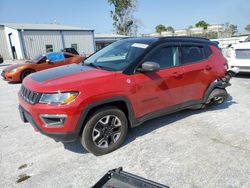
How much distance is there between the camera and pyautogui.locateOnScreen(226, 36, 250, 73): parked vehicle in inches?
313

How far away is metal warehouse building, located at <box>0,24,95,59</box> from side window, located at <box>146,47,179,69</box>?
27998 millimetres

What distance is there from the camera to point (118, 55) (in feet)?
13.2

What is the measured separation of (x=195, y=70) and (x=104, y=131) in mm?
2209

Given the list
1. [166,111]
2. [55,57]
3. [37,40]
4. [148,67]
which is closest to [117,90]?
[148,67]

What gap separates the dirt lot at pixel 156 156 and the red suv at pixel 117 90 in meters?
0.35

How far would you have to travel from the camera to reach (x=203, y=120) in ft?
14.8

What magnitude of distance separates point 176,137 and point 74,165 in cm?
176

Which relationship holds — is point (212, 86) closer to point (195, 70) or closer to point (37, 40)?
point (195, 70)

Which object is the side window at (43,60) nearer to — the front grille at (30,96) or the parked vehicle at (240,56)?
the front grille at (30,96)

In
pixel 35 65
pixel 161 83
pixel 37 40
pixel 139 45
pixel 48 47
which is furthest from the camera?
pixel 48 47

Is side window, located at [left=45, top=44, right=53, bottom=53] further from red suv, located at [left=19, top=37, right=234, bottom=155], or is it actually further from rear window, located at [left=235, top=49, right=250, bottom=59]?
red suv, located at [left=19, top=37, right=234, bottom=155]

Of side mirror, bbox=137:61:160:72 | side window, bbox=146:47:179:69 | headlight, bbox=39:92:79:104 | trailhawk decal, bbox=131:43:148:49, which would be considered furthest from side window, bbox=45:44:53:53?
headlight, bbox=39:92:79:104

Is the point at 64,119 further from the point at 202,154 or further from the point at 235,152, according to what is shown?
the point at 235,152

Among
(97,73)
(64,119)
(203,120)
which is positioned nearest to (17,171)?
(64,119)
